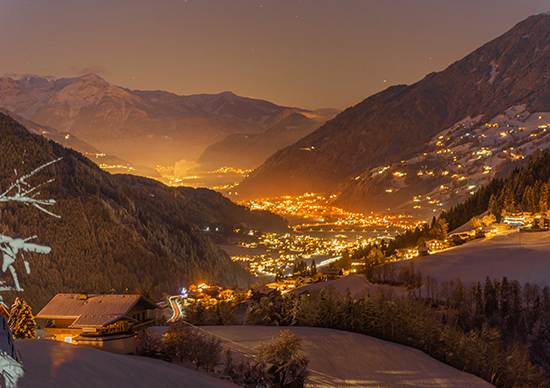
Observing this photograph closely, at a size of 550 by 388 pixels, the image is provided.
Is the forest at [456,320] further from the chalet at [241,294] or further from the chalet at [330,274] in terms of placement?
the chalet at [330,274]

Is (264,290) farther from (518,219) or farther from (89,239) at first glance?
(518,219)

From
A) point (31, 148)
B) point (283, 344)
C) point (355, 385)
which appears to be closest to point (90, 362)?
point (283, 344)

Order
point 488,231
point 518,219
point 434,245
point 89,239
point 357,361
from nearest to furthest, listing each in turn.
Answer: point 357,361
point 434,245
point 488,231
point 518,219
point 89,239

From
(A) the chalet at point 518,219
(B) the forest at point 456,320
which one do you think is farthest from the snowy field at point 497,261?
(A) the chalet at point 518,219

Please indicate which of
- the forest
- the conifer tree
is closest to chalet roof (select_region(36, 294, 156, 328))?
the conifer tree

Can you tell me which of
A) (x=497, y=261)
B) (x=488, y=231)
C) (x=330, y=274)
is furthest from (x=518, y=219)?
(x=330, y=274)

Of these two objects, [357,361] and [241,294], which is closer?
[357,361]
